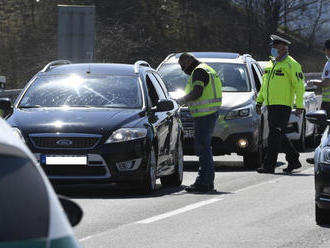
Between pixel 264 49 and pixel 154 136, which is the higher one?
pixel 154 136

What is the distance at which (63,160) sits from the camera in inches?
498

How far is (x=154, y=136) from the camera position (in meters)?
13.3

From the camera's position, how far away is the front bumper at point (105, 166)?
41.5ft

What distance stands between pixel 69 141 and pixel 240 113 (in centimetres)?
542

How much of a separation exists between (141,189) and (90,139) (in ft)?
2.91

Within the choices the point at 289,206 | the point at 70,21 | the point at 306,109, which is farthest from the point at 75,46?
the point at 289,206

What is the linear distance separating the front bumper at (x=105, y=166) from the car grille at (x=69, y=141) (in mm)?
61

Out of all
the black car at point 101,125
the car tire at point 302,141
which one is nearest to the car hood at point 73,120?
the black car at point 101,125

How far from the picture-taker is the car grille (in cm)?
1269

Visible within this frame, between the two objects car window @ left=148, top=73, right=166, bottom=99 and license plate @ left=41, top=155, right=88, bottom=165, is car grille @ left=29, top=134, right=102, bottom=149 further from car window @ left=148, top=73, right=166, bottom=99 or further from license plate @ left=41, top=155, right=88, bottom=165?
car window @ left=148, top=73, right=166, bottom=99

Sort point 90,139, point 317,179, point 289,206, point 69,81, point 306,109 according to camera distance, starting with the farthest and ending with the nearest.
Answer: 1. point 306,109
2. point 69,81
3. point 90,139
4. point 289,206
5. point 317,179

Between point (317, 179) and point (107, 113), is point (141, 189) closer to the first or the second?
point (107, 113)

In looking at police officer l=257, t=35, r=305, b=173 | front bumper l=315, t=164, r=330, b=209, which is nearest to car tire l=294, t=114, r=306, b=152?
police officer l=257, t=35, r=305, b=173

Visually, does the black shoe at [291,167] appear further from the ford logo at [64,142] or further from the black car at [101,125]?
the ford logo at [64,142]
